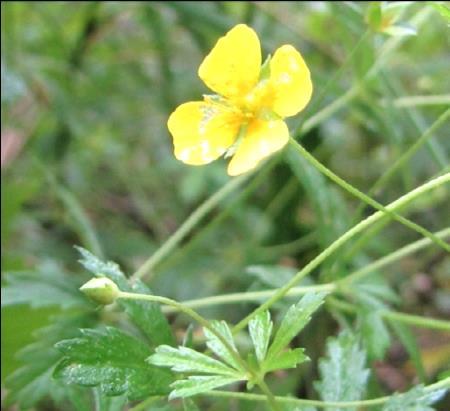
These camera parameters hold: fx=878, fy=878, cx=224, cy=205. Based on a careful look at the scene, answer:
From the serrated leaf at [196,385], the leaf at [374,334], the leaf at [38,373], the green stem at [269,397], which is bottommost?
the green stem at [269,397]

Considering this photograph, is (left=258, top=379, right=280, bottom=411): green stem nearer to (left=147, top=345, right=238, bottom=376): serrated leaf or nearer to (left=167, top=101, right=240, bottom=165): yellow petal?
(left=147, top=345, right=238, bottom=376): serrated leaf

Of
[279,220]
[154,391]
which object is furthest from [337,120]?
[154,391]

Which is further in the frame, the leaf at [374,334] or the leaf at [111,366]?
the leaf at [374,334]

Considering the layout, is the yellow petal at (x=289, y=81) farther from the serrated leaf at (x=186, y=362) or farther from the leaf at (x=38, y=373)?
the leaf at (x=38, y=373)

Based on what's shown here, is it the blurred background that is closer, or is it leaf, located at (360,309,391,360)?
leaf, located at (360,309,391,360)

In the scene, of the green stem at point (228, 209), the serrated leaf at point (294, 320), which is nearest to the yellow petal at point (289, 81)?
the serrated leaf at point (294, 320)

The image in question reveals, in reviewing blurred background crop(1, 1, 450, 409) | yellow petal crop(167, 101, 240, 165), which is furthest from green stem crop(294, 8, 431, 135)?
yellow petal crop(167, 101, 240, 165)

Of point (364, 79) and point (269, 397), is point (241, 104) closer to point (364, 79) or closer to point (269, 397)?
point (269, 397)

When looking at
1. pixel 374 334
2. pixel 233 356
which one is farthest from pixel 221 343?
pixel 374 334
